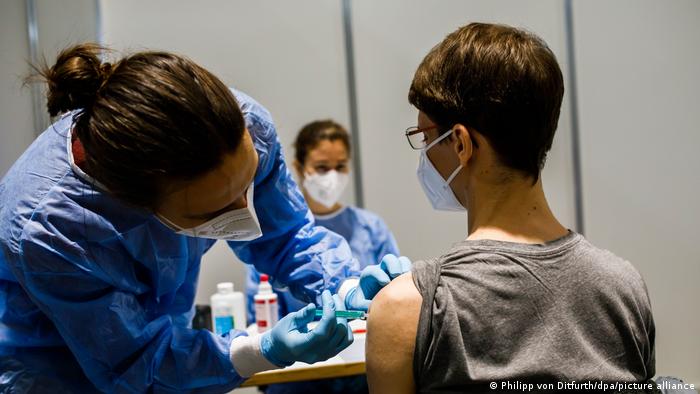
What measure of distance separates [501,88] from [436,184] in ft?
0.85

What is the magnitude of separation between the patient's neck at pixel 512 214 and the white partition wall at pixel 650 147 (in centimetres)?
223

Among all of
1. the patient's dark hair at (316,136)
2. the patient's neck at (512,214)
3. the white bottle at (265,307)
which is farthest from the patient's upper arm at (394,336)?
the patient's dark hair at (316,136)

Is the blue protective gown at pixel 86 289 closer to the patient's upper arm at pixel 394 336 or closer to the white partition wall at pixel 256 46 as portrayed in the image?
the patient's upper arm at pixel 394 336

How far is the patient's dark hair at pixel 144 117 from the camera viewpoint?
3.26ft

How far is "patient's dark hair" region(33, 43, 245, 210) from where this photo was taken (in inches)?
39.1

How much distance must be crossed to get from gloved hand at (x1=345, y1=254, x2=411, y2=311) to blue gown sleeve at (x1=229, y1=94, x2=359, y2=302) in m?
0.16

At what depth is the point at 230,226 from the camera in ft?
4.06

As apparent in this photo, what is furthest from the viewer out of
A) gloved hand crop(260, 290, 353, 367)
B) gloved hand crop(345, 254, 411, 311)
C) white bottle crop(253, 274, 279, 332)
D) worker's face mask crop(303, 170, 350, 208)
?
worker's face mask crop(303, 170, 350, 208)

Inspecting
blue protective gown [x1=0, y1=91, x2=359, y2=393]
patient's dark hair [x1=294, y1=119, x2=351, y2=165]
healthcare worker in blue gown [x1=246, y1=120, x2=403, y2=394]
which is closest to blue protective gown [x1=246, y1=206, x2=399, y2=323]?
healthcare worker in blue gown [x1=246, y1=120, x2=403, y2=394]

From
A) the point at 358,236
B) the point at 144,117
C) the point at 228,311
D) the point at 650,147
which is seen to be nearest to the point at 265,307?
the point at 228,311

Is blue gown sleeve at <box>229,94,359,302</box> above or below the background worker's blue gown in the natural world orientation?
above

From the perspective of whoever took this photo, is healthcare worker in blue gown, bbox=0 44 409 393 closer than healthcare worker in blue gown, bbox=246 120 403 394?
Yes

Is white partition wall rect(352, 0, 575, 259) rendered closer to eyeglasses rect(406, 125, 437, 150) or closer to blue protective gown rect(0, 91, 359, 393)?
blue protective gown rect(0, 91, 359, 393)

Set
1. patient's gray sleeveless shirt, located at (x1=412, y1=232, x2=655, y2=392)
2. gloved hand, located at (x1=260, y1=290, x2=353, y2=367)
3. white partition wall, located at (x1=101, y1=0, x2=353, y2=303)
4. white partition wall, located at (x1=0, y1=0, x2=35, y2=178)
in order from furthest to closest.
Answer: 1. white partition wall, located at (x1=101, y1=0, x2=353, y2=303)
2. white partition wall, located at (x1=0, y1=0, x2=35, y2=178)
3. gloved hand, located at (x1=260, y1=290, x2=353, y2=367)
4. patient's gray sleeveless shirt, located at (x1=412, y1=232, x2=655, y2=392)
